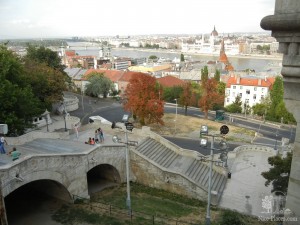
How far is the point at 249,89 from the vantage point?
2514 inches

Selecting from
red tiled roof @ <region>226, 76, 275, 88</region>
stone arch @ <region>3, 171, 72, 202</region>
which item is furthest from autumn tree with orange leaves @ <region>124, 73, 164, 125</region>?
red tiled roof @ <region>226, 76, 275, 88</region>

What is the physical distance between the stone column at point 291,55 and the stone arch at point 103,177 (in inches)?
713

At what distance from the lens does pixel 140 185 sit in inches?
854

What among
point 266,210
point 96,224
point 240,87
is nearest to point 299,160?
point 96,224

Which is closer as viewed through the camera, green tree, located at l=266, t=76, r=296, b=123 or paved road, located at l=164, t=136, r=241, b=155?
paved road, located at l=164, t=136, r=241, b=155

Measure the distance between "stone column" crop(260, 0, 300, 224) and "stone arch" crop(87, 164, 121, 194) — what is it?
1811 cm

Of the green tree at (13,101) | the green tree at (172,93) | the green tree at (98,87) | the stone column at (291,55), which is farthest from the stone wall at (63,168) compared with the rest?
the green tree at (172,93)

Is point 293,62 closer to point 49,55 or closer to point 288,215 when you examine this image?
point 288,215

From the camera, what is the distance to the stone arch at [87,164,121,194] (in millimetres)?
21531

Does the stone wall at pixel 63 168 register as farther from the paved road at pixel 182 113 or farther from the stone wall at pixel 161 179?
the paved road at pixel 182 113

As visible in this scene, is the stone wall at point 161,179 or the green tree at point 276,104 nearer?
the stone wall at point 161,179

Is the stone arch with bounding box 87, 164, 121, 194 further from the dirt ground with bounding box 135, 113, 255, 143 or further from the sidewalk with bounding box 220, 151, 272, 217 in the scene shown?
the dirt ground with bounding box 135, 113, 255, 143

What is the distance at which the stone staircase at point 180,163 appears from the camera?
70.9ft

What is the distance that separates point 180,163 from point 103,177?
6.21 meters
